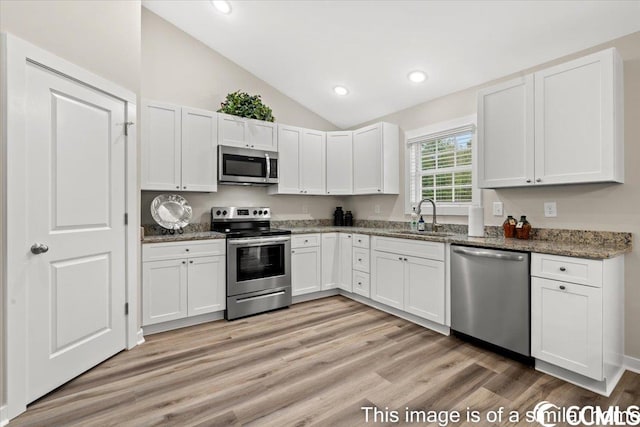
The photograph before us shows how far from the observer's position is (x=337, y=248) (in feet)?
13.6

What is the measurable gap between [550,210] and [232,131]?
3.29 metres

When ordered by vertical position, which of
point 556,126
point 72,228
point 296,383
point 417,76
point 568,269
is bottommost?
point 296,383

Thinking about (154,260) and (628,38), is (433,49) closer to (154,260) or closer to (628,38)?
(628,38)

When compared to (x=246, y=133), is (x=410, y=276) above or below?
below

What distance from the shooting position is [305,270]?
3.90 m

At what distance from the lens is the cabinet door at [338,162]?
445cm

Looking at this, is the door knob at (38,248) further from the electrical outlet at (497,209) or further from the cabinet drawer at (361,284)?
the electrical outlet at (497,209)

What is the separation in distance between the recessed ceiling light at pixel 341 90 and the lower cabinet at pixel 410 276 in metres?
1.94

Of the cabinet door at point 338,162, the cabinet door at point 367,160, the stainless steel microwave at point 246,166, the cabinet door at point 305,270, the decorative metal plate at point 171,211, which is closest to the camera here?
the decorative metal plate at point 171,211

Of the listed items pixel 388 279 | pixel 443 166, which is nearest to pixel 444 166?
pixel 443 166

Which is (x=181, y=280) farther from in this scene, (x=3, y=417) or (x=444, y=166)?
(x=444, y=166)

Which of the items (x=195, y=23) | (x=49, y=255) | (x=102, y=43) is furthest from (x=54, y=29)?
(x=195, y=23)

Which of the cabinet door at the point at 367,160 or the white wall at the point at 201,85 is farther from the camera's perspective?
the cabinet door at the point at 367,160

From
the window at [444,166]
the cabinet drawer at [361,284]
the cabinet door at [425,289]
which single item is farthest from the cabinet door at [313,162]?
the cabinet door at [425,289]
